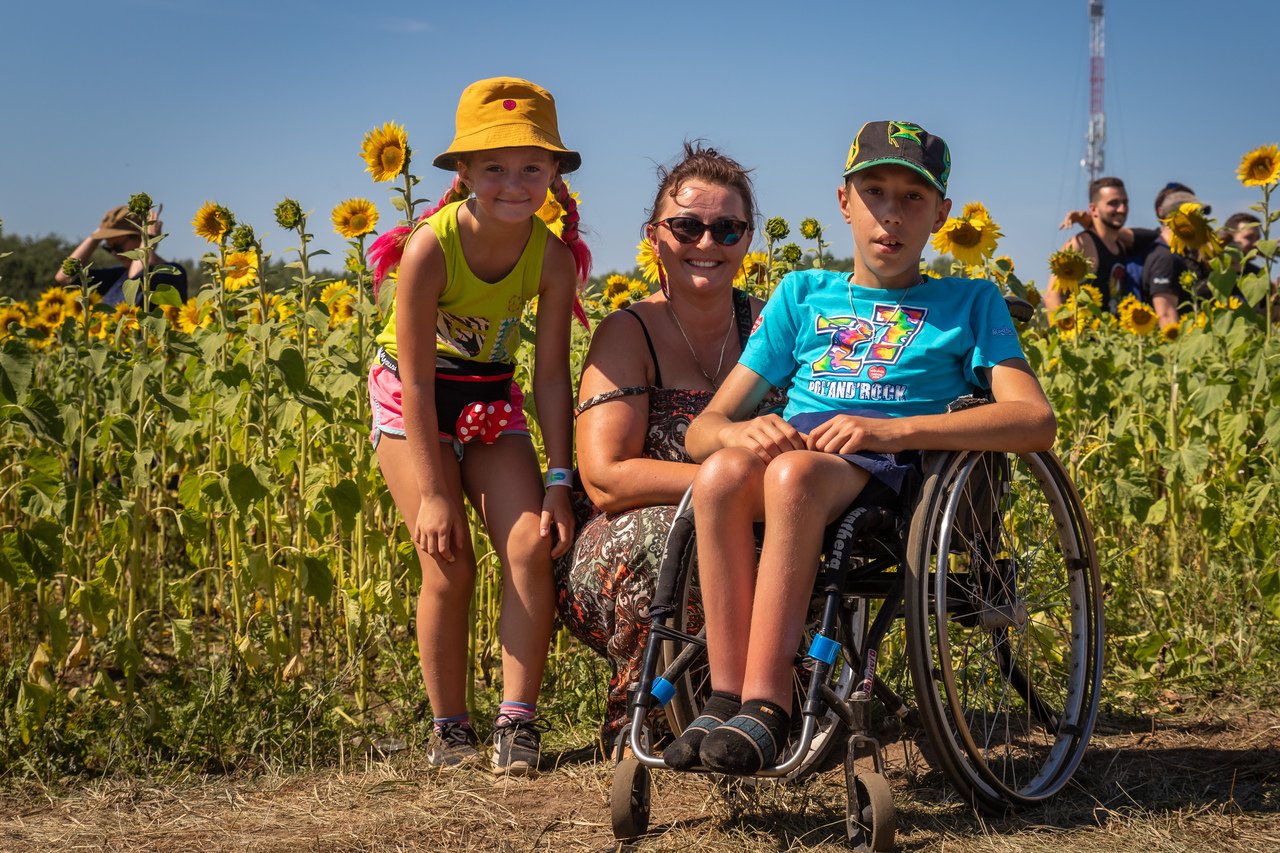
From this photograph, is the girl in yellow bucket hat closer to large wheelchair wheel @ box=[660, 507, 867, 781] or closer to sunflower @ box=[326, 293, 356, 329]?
large wheelchair wheel @ box=[660, 507, 867, 781]

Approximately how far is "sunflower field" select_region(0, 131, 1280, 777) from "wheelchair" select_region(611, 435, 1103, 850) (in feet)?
3.13

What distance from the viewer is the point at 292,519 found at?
4.50 metres

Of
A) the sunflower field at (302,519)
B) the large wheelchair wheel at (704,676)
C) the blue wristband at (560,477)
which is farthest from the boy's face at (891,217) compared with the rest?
the sunflower field at (302,519)

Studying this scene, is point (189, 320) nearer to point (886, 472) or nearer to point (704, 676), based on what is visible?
point (704, 676)

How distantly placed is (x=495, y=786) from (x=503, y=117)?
1675mm

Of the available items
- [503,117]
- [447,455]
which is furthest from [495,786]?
[503,117]

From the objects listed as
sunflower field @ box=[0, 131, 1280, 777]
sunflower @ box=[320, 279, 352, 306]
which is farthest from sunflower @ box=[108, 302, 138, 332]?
sunflower @ box=[320, 279, 352, 306]

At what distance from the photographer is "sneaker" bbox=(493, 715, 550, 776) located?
3340 mm

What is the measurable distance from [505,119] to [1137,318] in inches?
157

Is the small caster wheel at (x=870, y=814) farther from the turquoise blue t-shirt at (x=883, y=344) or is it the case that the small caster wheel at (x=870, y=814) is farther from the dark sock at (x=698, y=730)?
the turquoise blue t-shirt at (x=883, y=344)

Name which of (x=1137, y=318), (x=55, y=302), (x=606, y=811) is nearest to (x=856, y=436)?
(x=606, y=811)

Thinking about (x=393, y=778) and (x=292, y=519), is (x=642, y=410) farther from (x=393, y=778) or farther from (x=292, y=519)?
(x=292, y=519)

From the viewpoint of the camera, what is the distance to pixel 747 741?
2.41 m

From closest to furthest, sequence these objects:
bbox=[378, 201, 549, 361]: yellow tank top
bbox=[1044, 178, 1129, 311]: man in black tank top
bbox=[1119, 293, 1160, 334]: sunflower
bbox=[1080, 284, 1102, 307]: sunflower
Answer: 1. bbox=[378, 201, 549, 361]: yellow tank top
2. bbox=[1080, 284, 1102, 307]: sunflower
3. bbox=[1119, 293, 1160, 334]: sunflower
4. bbox=[1044, 178, 1129, 311]: man in black tank top
